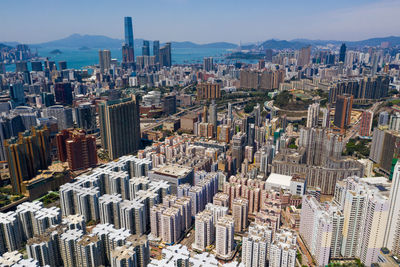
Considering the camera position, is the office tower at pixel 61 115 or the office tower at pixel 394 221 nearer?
the office tower at pixel 394 221

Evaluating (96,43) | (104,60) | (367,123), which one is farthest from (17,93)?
(96,43)

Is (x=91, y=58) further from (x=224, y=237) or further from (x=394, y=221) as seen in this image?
(x=394, y=221)

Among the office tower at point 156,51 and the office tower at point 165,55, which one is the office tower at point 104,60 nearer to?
the office tower at point 165,55

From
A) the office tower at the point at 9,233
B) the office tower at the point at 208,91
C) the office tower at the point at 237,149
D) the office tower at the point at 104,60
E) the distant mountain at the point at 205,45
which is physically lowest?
the office tower at the point at 9,233

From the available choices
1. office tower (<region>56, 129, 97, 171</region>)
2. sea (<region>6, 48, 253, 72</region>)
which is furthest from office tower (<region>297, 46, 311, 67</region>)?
office tower (<region>56, 129, 97, 171</region>)

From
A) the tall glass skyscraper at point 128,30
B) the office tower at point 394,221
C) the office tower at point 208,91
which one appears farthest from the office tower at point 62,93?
the tall glass skyscraper at point 128,30

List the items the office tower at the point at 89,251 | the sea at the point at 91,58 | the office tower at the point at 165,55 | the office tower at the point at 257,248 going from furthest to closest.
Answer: the sea at the point at 91,58 < the office tower at the point at 165,55 < the office tower at the point at 257,248 < the office tower at the point at 89,251
